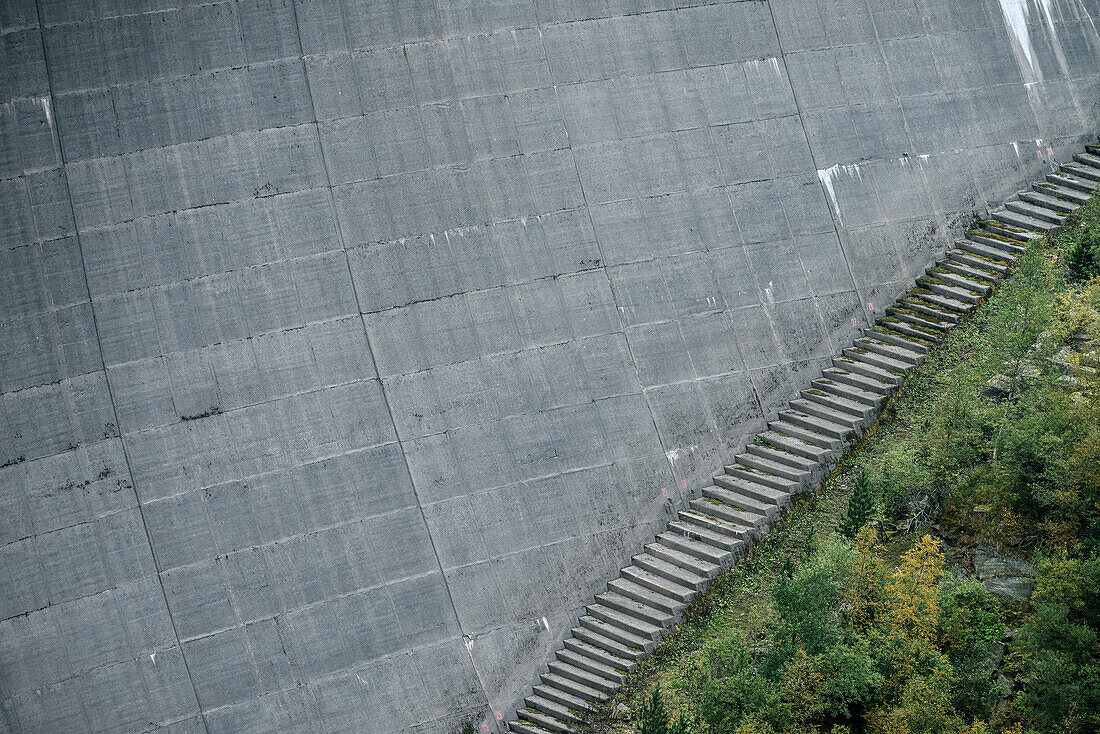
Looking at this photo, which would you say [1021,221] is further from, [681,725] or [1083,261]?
[681,725]

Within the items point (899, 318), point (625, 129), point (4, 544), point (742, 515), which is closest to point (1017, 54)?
point (899, 318)

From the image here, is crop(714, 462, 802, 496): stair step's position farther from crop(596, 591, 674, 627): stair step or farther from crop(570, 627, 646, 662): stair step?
crop(570, 627, 646, 662): stair step

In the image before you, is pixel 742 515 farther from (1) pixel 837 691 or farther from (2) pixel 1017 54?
(2) pixel 1017 54

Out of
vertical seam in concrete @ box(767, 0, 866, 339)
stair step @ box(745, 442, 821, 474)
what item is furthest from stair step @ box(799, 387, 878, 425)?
vertical seam in concrete @ box(767, 0, 866, 339)

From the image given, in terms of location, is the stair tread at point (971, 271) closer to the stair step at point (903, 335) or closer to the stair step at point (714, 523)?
the stair step at point (903, 335)

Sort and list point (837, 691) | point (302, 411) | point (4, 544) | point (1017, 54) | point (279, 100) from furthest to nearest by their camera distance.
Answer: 1. point (1017, 54)
2. point (279, 100)
3. point (302, 411)
4. point (4, 544)
5. point (837, 691)
